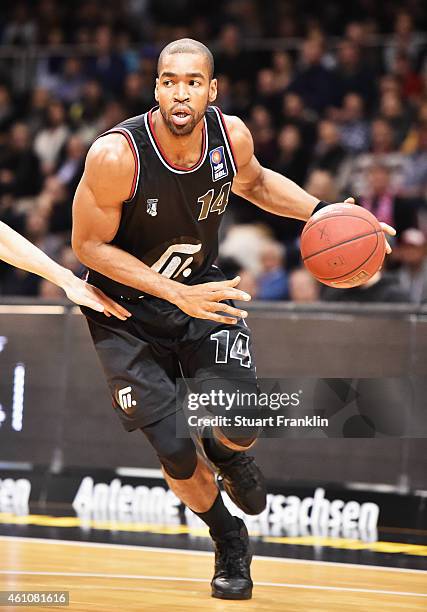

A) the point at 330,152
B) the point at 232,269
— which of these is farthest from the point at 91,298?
the point at 330,152

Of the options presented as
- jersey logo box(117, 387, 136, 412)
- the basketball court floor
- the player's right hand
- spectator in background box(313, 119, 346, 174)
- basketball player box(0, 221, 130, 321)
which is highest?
spectator in background box(313, 119, 346, 174)

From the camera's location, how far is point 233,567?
16.3ft

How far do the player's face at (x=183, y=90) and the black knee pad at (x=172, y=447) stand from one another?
127 cm

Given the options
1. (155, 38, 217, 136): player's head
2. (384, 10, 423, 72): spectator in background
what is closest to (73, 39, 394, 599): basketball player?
(155, 38, 217, 136): player's head

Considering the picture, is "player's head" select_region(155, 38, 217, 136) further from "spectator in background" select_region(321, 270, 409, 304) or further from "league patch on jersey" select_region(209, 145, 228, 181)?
"spectator in background" select_region(321, 270, 409, 304)

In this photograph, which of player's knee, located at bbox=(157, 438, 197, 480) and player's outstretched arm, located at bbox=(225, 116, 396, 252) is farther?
player's outstretched arm, located at bbox=(225, 116, 396, 252)

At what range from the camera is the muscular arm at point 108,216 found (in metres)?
4.70

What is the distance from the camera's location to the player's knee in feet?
16.0

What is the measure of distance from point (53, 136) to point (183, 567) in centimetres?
814

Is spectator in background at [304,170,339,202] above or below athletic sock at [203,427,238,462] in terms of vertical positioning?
above

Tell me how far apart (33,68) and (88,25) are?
93 centimetres

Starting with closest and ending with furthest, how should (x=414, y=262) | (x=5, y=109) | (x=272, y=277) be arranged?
(x=414, y=262)
(x=272, y=277)
(x=5, y=109)

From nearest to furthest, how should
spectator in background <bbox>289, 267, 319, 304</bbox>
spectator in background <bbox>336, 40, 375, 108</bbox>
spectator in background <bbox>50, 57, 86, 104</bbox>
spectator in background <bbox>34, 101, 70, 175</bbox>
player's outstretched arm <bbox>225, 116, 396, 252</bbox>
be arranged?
player's outstretched arm <bbox>225, 116, 396, 252</bbox> → spectator in background <bbox>289, 267, 319, 304</bbox> → spectator in background <bbox>336, 40, 375, 108</bbox> → spectator in background <bbox>34, 101, 70, 175</bbox> → spectator in background <bbox>50, 57, 86, 104</bbox>

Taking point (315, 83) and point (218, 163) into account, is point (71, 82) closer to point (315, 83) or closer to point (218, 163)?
point (315, 83)
